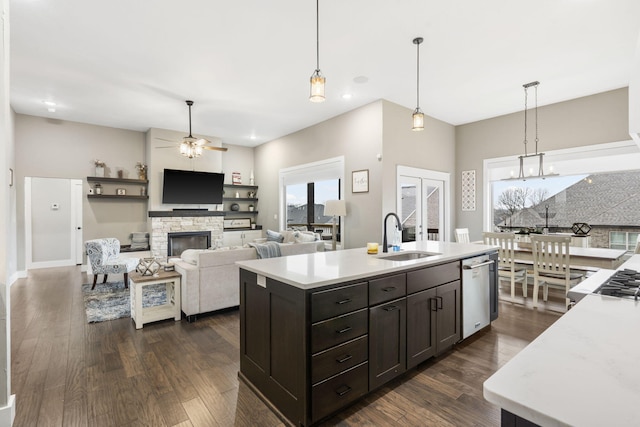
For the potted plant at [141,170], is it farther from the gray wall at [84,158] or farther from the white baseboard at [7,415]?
the white baseboard at [7,415]

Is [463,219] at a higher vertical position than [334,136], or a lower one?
lower

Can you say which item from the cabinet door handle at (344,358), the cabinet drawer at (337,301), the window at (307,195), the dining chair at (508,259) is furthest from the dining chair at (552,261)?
the window at (307,195)

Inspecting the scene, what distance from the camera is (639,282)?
1560 millimetres

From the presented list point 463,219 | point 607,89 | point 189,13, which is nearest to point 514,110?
point 607,89

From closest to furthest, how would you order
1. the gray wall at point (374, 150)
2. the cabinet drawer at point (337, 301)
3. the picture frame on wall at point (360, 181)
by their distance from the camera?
1. the cabinet drawer at point (337, 301)
2. the gray wall at point (374, 150)
3. the picture frame on wall at point (360, 181)

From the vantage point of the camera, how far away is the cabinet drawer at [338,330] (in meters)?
1.78

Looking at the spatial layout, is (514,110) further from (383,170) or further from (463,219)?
(383,170)

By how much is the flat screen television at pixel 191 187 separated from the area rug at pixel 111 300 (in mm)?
2249

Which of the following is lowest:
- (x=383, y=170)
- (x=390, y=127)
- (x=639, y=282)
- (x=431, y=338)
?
(x=431, y=338)

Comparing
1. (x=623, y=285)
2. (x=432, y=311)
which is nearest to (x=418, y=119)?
(x=432, y=311)

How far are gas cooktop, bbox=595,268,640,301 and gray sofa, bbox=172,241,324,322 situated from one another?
123 inches

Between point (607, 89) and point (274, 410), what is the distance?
618 cm

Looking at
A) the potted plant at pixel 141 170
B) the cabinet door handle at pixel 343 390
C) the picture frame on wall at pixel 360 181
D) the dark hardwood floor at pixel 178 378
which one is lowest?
the dark hardwood floor at pixel 178 378

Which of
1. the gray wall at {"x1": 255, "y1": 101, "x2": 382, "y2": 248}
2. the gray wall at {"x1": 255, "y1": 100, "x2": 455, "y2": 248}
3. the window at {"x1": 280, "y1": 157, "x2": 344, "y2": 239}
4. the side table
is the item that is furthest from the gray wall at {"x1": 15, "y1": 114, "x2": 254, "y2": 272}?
the side table
